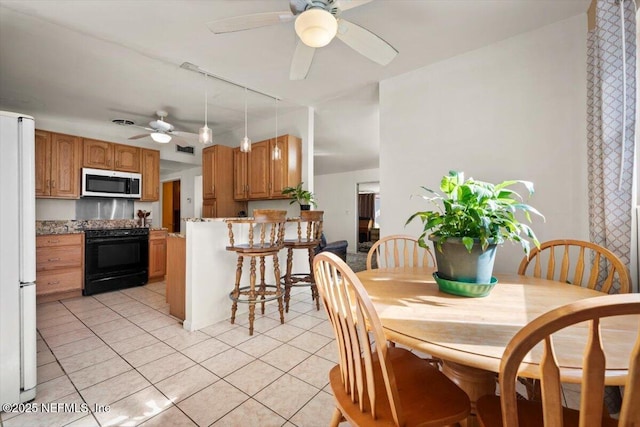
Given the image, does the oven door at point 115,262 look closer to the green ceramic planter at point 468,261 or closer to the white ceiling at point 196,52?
the white ceiling at point 196,52

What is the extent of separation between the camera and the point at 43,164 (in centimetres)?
356

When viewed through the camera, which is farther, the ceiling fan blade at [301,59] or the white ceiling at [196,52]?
the white ceiling at [196,52]

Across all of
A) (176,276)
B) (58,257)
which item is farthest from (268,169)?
(58,257)

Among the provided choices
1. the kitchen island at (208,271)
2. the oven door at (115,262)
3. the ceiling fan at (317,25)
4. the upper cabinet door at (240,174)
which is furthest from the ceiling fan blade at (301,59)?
the oven door at (115,262)

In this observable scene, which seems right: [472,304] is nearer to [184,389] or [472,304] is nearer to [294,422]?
[294,422]

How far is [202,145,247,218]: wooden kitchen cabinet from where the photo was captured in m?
4.16

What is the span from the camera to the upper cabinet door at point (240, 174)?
414cm

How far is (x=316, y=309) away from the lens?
301 centimetres

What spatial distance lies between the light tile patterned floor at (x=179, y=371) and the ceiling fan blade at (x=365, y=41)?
2.19m


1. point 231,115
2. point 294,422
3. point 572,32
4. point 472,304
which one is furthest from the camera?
point 231,115

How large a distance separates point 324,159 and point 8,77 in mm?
5352

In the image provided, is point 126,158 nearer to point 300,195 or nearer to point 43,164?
point 43,164

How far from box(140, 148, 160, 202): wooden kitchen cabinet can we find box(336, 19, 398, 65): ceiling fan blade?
4.30 m

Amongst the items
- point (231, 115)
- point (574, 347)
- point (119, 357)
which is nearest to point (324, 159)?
point (231, 115)
